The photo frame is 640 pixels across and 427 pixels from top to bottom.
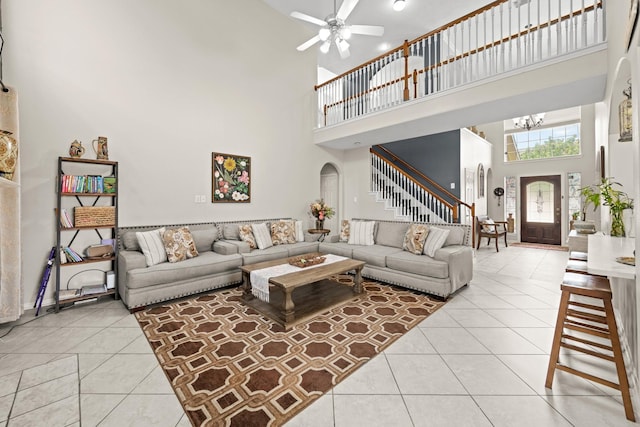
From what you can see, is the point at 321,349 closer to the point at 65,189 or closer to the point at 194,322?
the point at 194,322

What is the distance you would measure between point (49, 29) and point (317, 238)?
4.79m

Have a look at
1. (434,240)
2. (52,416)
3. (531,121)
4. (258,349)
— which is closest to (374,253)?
(434,240)

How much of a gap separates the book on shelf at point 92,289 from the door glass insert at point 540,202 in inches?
413

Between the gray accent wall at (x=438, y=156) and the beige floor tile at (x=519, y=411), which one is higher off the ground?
the gray accent wall at (x=438, y=156)

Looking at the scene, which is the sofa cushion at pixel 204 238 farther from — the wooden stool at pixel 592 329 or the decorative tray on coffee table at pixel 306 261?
the wooden stool at pixel 592 329

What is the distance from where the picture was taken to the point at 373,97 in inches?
213

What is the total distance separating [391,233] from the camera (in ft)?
15.5

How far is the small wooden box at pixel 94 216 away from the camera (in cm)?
324

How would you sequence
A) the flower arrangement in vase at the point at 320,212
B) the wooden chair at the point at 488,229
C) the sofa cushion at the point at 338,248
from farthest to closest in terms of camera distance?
the wooden chair at the point at 488,229 < the flower arrangement in vase at the point at 320,212 < the sofa cushion at the point at 338,248

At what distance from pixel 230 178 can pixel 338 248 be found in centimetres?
232

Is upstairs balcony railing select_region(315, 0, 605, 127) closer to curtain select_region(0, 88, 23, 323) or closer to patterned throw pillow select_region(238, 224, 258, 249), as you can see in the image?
patterned throw pillow select_region(238, 224, 258, 249)

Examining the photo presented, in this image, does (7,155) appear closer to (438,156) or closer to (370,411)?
(370,411)

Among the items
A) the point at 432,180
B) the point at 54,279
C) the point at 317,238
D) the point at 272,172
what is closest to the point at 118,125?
the point at 54,279

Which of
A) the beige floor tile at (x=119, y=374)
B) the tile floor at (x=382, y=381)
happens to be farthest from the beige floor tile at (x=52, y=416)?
the beige floor tile at (x=119, y=374)
